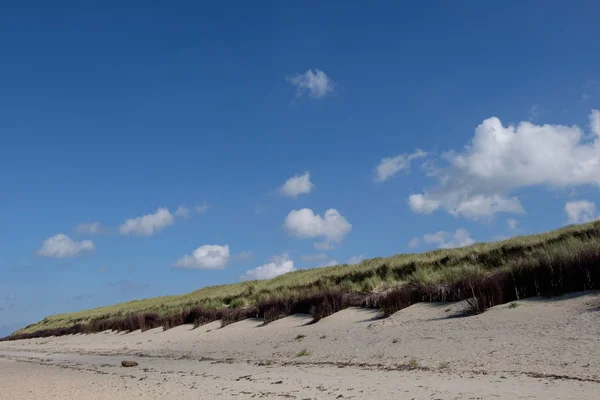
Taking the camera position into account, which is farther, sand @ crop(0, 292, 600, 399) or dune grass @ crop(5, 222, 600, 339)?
dune grass @ crop(5, 222, 600, 339)

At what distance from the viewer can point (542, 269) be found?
14.0 m

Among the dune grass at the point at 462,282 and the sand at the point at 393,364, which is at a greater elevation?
the dune grass at the point at 462,282

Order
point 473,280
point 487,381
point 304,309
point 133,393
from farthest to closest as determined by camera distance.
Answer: point 304,309, point 473,280, point 133,393, point 487,381

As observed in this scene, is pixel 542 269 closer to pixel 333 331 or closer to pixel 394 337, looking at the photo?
pixel 394 337

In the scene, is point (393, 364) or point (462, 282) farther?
point (462, 282)

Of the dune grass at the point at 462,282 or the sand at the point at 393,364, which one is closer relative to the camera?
the sand at the point at 393,364

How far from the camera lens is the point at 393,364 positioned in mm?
10812

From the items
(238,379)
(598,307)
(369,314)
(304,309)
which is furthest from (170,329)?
(598,307)

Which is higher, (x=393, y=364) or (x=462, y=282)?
(x=462, y=282)

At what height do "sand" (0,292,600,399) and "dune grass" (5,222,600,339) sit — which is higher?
"dune grass" (5,222,600,339)

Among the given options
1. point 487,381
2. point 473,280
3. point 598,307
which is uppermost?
point 473,280

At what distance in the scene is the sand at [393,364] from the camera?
8055 mm

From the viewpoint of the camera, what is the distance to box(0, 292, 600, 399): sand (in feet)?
26.4

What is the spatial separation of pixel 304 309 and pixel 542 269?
10045 mm
